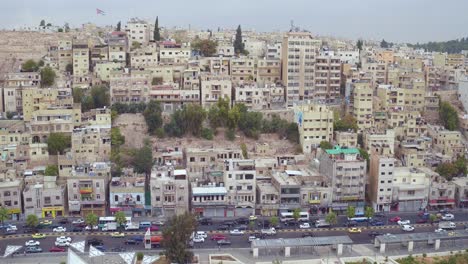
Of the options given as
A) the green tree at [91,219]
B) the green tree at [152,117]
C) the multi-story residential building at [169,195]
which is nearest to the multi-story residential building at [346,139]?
the multi-story residential building at [169,195]

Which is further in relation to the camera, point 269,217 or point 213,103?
point 213,103

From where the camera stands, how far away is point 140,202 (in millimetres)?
28859

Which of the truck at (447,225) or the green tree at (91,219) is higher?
the green tree at (91,219)

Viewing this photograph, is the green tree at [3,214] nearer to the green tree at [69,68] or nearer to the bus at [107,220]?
the bus at [107,220]

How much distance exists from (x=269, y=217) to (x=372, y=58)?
2319 centimetres

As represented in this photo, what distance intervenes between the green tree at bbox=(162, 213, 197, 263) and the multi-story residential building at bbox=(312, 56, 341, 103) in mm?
20188

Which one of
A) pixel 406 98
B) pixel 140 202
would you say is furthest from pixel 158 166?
pixel 406 98

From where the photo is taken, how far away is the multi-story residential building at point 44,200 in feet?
93.3

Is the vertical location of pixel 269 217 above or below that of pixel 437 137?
below

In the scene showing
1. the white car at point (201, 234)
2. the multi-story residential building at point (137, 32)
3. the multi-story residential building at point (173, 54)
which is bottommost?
the white car at point (201, 234)

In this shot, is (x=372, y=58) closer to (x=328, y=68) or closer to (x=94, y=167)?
(x=328, y=68)

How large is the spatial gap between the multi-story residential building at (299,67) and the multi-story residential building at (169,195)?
14283 millimetres

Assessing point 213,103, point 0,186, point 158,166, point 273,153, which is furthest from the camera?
point 213,103

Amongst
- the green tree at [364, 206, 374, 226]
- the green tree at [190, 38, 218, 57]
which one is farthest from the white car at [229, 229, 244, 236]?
the green tree at [190, 38, 218, 57]
